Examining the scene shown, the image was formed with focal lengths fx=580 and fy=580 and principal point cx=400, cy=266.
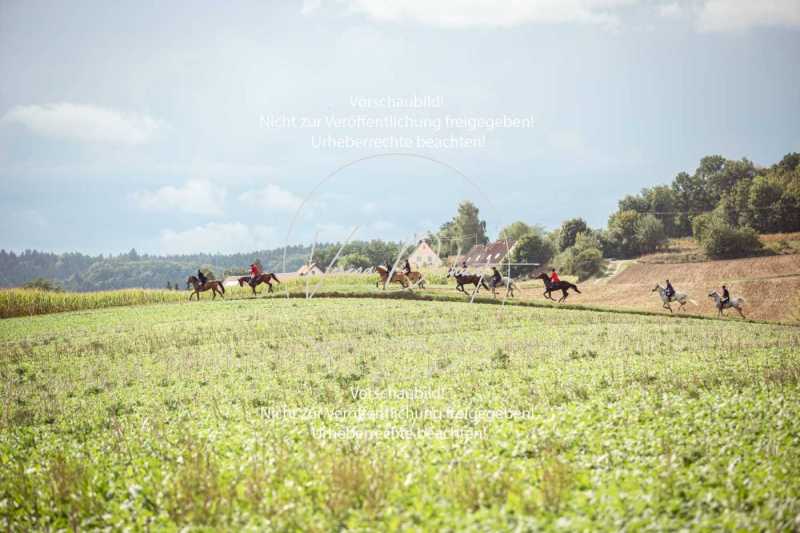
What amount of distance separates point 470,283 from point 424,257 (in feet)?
18.4

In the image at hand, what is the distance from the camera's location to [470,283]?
103ft

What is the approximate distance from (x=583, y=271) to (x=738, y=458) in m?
28.4

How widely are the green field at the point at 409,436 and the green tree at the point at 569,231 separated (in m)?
20.5

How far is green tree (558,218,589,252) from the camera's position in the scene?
1549 inches

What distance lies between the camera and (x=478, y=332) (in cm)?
2244

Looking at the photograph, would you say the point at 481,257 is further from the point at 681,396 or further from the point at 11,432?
the point at 11,432

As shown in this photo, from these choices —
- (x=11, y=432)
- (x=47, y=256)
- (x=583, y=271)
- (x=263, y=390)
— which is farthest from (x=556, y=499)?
(x=47, y=256)

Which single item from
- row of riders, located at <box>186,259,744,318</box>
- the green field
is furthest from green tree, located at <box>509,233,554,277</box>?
the green field

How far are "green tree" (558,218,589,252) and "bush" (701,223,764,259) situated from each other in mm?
9412

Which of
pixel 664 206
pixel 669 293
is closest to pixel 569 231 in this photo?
pixel 664 206

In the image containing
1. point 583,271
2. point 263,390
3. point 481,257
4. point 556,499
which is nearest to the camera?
point 556,499

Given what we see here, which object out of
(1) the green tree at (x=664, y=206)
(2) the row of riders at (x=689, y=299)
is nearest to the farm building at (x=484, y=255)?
(2) the row of riders at (x=689, y=299)

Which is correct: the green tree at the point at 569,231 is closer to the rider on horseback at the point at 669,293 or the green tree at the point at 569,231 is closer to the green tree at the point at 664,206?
the green tree at the point at 664,206

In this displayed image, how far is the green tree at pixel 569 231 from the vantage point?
3934 cm
